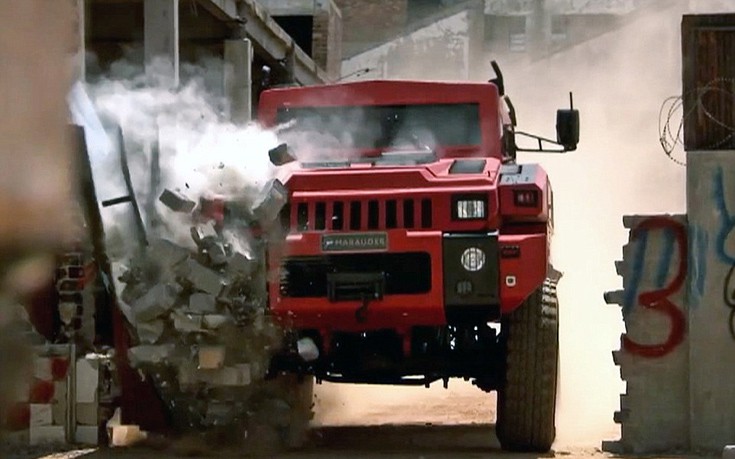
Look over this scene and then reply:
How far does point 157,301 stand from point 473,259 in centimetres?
189

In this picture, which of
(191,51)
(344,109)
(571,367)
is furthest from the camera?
(191,51)

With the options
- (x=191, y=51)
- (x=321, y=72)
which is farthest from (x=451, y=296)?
(x=321, y=72)

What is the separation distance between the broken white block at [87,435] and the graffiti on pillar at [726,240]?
13.7 feet

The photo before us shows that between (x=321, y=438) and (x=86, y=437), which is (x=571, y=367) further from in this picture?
(x=86, y=437)

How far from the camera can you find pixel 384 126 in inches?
464

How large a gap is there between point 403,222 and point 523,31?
115 feet

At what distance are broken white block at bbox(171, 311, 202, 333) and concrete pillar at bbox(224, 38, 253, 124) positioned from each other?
428 inches

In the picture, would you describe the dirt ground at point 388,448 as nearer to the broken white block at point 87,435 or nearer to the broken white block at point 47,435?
the broken white block at point 47,435

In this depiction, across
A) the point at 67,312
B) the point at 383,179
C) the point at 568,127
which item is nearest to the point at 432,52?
the point at 568,127

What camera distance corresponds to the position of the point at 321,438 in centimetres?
1201

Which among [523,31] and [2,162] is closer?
[2,162]

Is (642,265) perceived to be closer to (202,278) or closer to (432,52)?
(202,278)

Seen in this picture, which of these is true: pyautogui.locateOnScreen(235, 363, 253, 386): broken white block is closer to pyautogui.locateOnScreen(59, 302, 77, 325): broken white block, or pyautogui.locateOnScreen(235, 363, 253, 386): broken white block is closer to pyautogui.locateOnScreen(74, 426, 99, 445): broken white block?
pyautogui.locateOnScreen(74, 426, 99, 445): broken white block

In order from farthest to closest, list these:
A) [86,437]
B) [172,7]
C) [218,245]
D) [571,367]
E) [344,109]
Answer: [172,7] → [571,367] → [344,109] → [86,437] → [218,245]
